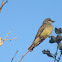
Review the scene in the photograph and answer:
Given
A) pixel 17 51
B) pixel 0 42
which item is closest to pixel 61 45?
pixel 17 51

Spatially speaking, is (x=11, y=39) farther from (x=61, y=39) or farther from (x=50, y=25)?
(x=50, y=25)

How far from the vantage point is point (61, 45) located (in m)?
2.16

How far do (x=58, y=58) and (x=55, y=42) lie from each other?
356 mm

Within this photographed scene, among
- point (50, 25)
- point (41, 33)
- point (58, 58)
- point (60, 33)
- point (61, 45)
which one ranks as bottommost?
point (58, 58)

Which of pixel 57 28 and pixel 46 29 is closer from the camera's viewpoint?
pixel 57 28

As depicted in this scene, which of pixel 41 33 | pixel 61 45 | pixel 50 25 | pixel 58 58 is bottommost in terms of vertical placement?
pixel 58 58

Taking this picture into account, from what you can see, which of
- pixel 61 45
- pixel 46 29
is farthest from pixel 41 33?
pixel 61 45

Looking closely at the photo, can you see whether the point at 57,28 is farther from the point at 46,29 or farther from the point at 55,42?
the point at 46,29

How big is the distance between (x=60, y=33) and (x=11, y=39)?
75 centimetres

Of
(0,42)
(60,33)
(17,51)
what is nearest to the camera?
(17,51)

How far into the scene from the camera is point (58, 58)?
6.57ft

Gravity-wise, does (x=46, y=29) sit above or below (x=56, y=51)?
above

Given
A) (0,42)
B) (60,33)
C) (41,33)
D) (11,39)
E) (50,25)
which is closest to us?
(0,42)

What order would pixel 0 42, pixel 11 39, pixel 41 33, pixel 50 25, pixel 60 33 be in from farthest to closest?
pixel 50 25 → pixel 41 33 → pixel 60 33 → pixel 11 39 → pixel 0 42
